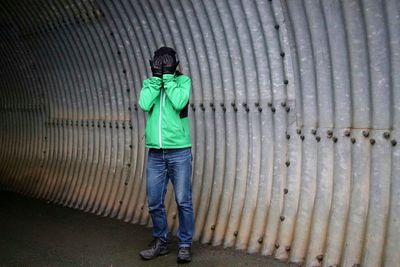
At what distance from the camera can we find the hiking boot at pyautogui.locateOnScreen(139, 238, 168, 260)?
15.5ft

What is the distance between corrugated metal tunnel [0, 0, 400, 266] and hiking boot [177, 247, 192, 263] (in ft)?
1.60

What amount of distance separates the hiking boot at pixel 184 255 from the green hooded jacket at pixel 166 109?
0.91 m

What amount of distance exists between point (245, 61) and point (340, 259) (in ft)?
6.26

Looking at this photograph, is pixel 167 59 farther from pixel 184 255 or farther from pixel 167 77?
pixel 184 255

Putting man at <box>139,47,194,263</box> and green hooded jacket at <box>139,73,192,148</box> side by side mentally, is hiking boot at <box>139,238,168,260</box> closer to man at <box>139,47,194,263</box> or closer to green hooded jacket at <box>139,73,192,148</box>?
man at <box>139,47,194,263</box>

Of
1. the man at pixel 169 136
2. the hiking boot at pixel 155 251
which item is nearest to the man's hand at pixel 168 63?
the man at pixel 169 136

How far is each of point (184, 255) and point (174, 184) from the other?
62 centimetres

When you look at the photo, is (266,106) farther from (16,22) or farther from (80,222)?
(16,22)

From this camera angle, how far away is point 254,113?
478 cm

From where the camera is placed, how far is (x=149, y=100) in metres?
4.51

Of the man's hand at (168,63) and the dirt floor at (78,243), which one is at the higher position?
the man's hand at (168,63)

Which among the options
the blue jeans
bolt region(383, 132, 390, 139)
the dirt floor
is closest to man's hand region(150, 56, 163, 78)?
the blue jeans

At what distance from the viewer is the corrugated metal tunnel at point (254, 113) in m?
3.82

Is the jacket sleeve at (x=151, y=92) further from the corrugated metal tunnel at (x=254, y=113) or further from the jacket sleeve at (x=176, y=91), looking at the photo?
the corrugated metal tunnel at (x=254, y=113)
